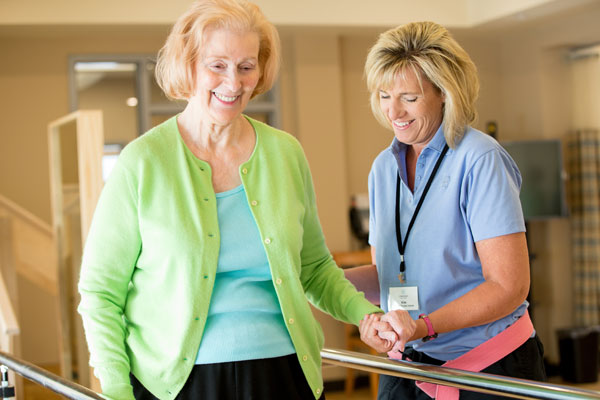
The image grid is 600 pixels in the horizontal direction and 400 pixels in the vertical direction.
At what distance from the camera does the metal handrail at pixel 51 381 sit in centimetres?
147

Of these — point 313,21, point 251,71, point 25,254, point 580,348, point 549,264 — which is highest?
point 313,21

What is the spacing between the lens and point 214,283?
1433mm

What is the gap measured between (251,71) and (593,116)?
19.7 feet

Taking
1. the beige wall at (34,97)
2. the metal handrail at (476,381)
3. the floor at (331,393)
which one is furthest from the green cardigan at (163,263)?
the beige wall at (34,97)

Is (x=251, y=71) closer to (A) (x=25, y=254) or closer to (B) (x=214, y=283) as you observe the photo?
(B) (x=214, y=283)

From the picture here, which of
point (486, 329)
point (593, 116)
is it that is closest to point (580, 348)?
point (593, 116)

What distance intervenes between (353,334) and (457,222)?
16.1 feet

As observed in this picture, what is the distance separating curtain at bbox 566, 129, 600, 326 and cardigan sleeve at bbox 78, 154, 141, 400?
6029 millimetres

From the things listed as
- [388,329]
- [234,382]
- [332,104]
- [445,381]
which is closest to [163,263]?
[234,382]

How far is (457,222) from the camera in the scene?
1755 mm

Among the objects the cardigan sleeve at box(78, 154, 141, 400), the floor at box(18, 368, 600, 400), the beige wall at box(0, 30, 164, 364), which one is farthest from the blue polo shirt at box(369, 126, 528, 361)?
the beige wall at box(0, 30, 164, 364)

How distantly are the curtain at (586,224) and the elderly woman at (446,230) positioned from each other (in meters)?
5.32

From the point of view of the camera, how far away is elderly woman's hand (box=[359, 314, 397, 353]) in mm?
1592

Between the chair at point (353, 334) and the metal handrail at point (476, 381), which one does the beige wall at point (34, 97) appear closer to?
the chair at point (353, 334)
